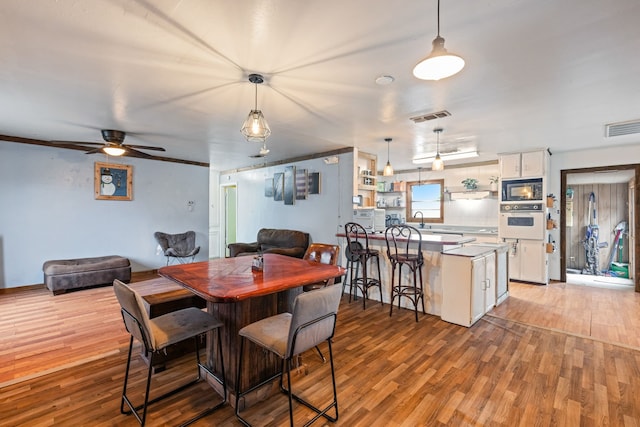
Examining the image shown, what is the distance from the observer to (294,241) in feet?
19.4

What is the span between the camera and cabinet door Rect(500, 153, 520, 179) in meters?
5.58

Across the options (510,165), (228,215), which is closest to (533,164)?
(510,165)

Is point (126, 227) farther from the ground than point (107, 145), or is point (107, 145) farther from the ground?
point (107, 145)

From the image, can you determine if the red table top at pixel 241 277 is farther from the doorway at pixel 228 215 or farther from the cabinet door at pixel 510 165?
the doorway at pixel 228 215

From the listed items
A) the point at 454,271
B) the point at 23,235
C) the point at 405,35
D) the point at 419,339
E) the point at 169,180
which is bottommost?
the point at 419,339

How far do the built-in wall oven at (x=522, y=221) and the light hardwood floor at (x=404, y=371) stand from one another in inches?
69.5

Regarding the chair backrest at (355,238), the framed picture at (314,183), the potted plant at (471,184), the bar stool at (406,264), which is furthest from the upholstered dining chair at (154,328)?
the potted plant at (471,184)

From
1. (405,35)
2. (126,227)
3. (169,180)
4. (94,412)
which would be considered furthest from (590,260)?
(126,227)

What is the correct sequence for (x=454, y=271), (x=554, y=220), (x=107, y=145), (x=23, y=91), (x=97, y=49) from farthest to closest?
1. (x=554, y=220)
2. (x=107, y=145)
3. (x=454, y=271)
4. (x=23, y=91)
5. (x=97, y=49)

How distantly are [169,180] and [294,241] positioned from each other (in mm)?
3121

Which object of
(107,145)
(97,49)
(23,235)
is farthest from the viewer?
(23,235)

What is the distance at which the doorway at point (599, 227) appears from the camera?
6.27 m

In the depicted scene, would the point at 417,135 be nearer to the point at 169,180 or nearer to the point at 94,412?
the point at 94,412

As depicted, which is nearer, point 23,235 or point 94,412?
point 94,412
